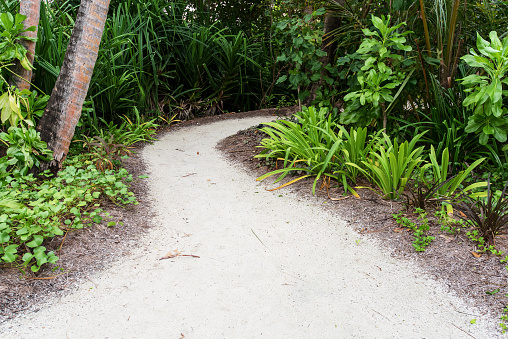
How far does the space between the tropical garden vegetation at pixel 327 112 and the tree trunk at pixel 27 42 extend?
1 centimetres

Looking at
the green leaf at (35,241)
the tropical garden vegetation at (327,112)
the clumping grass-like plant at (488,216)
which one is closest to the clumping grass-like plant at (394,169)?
the tropical garden vegetation at (327,112)

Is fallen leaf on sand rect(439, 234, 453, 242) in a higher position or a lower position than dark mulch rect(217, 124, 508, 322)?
higher

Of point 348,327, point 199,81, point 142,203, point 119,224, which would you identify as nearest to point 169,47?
point 199,81

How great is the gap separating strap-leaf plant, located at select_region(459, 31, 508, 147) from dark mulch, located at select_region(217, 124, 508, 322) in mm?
859

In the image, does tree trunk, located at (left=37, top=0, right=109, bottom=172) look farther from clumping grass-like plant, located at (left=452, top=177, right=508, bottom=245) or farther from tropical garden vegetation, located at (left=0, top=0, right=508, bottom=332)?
clumping grass-like plant, located at (left=452, top=177, right=508, bottom=245)

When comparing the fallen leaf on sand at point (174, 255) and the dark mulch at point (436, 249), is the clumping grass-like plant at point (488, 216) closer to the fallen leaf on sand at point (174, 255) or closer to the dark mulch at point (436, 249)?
the dark mulch at point (436, 249)

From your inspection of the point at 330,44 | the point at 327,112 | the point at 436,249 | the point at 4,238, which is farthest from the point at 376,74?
the point at 4,238

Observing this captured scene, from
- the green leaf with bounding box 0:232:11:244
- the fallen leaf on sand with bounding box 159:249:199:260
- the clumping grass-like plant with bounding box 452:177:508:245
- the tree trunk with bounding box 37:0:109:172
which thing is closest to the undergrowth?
the green leaf with bounding box 0:232:11:244

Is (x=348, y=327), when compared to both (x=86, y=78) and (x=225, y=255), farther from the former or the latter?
(x=86, y=78)

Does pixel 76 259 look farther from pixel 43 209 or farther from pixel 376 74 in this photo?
pixel 376 74

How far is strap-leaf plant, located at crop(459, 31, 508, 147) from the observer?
2.41 m

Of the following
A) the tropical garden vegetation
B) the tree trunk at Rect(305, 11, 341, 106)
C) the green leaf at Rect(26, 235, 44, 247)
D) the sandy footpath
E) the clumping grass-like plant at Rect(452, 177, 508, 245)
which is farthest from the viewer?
the tree trunk at Rect(305, 11, 341, 106)

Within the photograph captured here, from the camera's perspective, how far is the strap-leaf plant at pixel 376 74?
9.48 ft

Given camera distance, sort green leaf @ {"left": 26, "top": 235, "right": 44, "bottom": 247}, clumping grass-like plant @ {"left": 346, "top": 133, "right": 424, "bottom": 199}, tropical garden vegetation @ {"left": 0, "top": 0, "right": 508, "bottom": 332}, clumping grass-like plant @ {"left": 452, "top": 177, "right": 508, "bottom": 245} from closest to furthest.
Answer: green leaf @ {"left": 26, "top": 235, "right": 44, "bottom": 247} → clumping grass-like plant @ {"left": 452, "top": 177, "right": 508, "bottom": 245} → tropical garden vegetation @ {"left": 0, "top": 0, "right": 508, "bottom": 332} → clumping grass-like plant @ {"left": 346, "top": 133, "right": 424, "bottom": 199}
